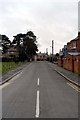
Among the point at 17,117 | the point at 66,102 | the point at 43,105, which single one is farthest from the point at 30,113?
the point at 66,102

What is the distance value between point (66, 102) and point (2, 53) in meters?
119

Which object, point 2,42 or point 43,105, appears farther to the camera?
point 2,42

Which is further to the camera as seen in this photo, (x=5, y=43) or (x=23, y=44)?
(x=5, y=43)

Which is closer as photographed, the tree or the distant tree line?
the distant tree line

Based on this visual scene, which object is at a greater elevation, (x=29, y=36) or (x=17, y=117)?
(x=29, y=36)

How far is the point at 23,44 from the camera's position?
4919 inches

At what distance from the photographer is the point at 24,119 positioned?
32.1 feet

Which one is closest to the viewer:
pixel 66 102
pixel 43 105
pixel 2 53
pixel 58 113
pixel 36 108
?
pixel 58 113

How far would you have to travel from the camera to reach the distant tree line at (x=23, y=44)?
120 meters

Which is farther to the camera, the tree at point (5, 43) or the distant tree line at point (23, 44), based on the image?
the tree at point (5, 43)

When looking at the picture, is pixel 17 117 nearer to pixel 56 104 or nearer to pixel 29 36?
pixel 56 104

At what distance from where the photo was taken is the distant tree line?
395 ft

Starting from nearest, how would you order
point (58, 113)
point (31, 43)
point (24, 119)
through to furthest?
point (24, 119) < point (58, 113) < point (31, 43)

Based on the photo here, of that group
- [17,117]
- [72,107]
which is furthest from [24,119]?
[72,107]
